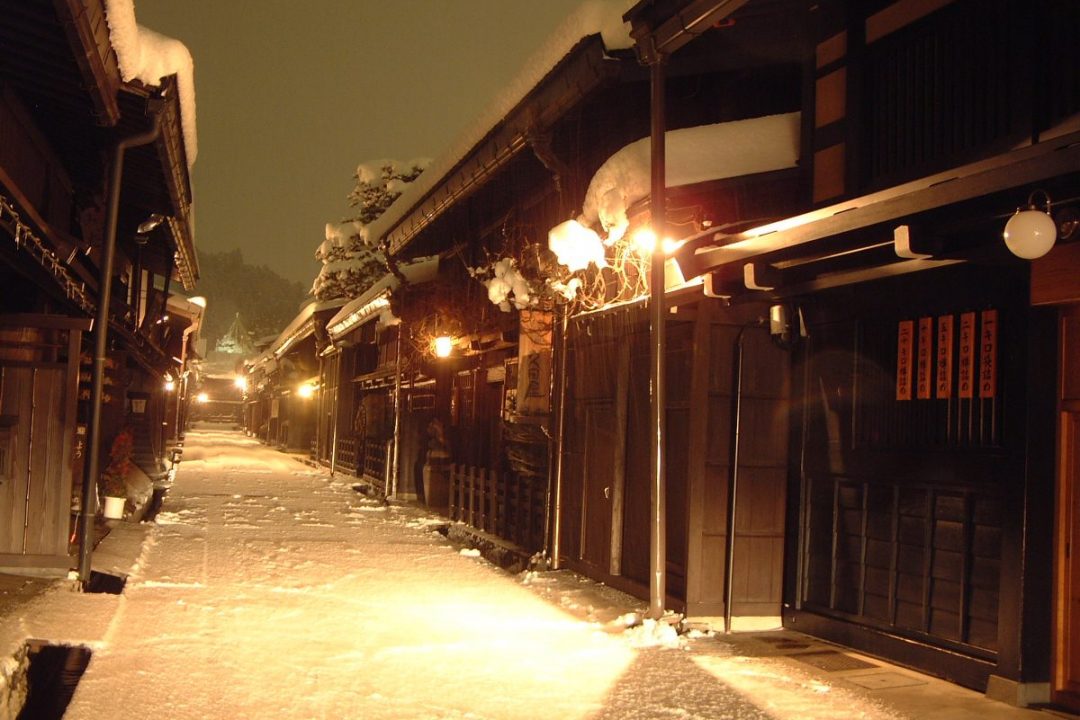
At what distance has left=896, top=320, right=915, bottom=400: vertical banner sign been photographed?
7.71 metres

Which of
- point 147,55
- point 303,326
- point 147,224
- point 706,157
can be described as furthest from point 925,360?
point 303,326

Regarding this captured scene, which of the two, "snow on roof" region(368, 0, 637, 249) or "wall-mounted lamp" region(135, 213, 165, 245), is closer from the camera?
A: "snow on roof" region(368, 0, 637, 249)

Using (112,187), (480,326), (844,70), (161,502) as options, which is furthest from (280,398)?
(844,70)

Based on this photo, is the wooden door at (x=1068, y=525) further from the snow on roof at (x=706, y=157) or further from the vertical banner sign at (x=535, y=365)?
the vertical banner sign at (x=535, y=365)

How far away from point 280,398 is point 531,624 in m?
41.7

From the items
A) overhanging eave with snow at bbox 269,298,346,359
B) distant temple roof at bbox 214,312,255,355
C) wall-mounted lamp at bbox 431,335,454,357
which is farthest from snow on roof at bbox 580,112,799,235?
distant temple roof at bbox 214,312,255,355

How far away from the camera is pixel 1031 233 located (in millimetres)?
5527

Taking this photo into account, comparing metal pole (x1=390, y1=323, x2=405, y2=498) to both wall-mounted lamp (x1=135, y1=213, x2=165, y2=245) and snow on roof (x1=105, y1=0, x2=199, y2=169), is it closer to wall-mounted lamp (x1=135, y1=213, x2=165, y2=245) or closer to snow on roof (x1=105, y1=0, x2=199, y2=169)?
wall-mounted lamp (x1=135, y1=213, x2=165, y2=245)

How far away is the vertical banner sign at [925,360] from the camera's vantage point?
7.48m

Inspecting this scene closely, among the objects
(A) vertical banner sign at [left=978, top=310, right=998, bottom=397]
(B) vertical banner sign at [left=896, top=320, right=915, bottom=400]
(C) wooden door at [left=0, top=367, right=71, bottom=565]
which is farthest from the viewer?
(C) wooden door at [left=0, top=367, right=71, bottom=565]

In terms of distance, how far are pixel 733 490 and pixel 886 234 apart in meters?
3.20

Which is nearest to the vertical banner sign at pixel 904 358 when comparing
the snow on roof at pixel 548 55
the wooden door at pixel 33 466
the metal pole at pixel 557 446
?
the snow on roof at pixel 548 55

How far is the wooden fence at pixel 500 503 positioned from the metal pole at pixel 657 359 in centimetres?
458

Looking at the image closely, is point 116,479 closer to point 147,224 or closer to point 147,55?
point 147,224
